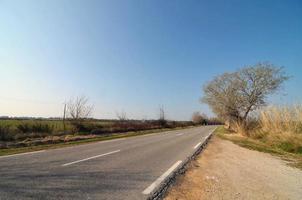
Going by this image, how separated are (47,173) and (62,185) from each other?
1.47m

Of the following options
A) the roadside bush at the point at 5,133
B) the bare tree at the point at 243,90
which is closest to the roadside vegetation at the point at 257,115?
the bare tree at the point at 243,90

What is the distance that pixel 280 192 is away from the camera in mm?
5207

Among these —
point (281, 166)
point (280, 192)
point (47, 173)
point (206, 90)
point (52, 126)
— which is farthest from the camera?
point (206, 90)

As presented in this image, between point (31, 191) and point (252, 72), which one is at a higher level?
point (252, 72)

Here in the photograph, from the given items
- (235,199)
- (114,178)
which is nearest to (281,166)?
(235,199)

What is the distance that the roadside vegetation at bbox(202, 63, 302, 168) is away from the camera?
1319cm

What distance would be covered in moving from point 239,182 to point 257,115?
16.0m

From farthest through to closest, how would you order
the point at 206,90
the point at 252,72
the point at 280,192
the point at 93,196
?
the point at 206,90 < the point at 252,72 < the point at 280,192 < the point at 93,196

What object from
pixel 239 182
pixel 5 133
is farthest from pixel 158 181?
pixel 5 133

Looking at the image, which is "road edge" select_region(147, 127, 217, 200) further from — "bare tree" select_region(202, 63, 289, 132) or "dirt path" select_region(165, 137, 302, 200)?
"bare tree" select_region(202, 63, 289, 132)

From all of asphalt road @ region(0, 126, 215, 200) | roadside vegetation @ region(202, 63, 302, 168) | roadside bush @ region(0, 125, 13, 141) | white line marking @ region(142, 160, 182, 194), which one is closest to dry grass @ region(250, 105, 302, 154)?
roadside vegetation @ region(202, 63, 302, 168)

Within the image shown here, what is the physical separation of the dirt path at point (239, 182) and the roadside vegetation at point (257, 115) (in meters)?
2.08

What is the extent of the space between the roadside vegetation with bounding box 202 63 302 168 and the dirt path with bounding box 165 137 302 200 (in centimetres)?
208

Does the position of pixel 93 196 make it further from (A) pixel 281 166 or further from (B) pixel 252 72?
(B) pixel 252 72
